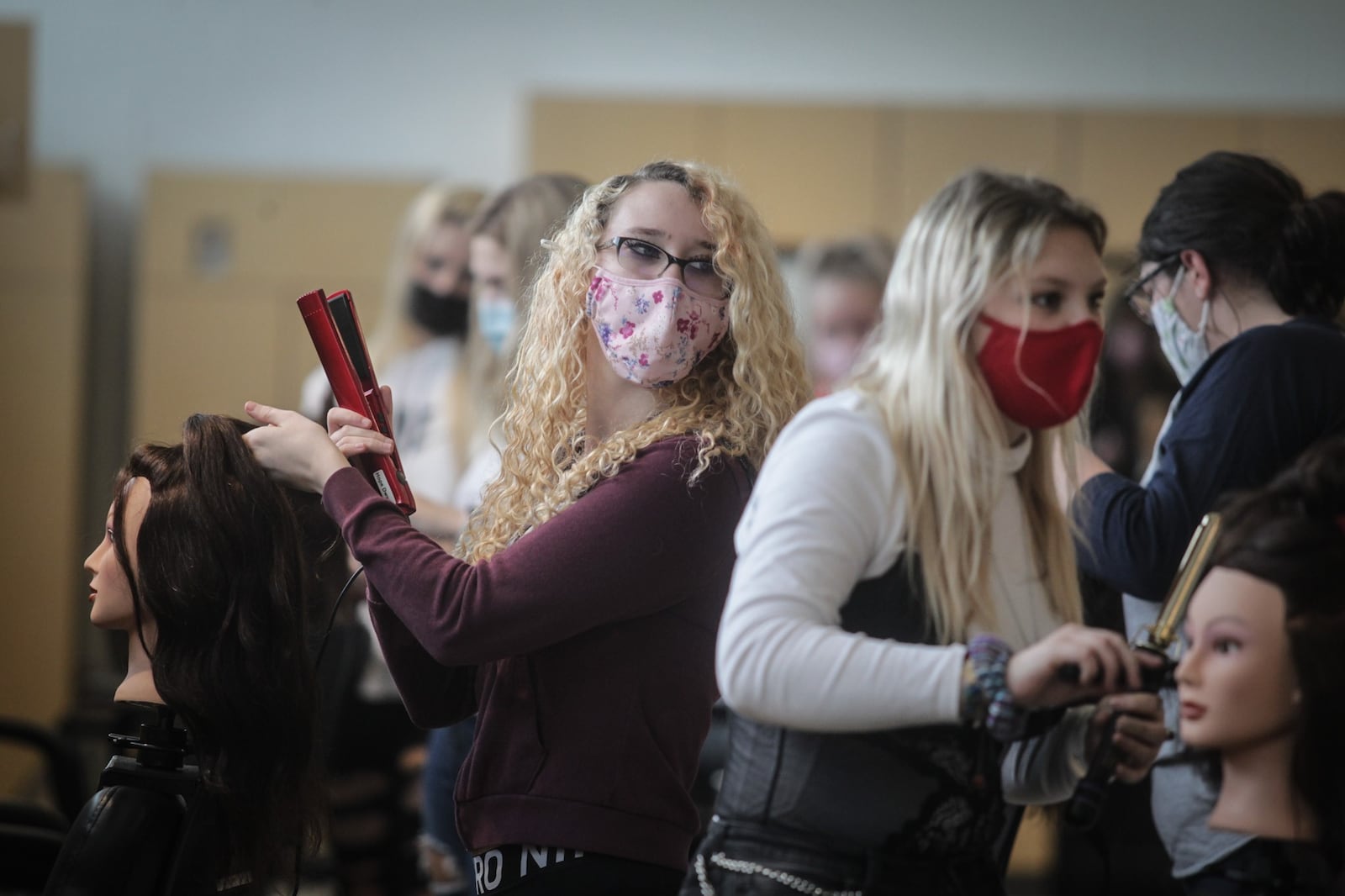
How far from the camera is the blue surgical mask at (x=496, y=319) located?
263 cm

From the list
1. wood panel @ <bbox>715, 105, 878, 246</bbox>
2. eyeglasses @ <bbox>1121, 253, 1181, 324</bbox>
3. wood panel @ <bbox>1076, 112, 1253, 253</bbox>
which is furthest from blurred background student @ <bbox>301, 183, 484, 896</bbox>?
wood panel @ <bbox>1076, 112, 1253, 253</bbox>

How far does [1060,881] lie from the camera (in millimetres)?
4945

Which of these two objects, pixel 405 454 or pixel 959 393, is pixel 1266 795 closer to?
pixel 959 393

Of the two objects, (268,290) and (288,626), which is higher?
(268,290)

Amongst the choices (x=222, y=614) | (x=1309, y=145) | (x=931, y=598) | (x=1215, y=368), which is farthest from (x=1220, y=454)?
(x=1309, y=145)

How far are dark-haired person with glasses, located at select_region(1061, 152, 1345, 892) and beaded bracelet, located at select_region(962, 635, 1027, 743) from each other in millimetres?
398

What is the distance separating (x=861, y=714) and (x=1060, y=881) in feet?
13.3

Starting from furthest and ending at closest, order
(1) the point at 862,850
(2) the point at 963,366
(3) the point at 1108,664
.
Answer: (2) the point at 963,366 → (1) the point at 862,850 → (3) the point at 1108,664

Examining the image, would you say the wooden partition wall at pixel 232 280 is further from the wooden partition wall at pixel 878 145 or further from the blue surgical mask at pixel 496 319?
the blue surgical mask at pixel 496 319

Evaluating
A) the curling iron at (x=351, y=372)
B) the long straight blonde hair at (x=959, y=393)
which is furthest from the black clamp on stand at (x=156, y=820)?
the long straight blonde hair at (x=959, y=393)

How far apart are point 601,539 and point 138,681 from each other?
2.06 ft

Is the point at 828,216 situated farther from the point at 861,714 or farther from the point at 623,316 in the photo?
the point at 861,714

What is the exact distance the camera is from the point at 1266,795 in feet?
4.66

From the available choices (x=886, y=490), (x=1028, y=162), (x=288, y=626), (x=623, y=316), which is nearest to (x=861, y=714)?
(x=886, y=490)
